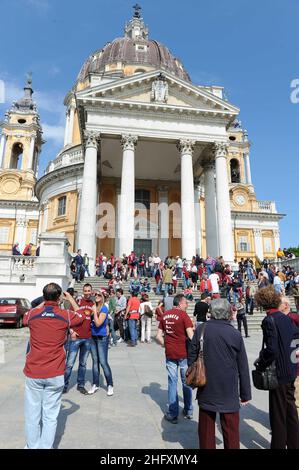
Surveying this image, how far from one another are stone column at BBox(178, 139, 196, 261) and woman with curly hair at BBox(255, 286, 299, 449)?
17.9 metres

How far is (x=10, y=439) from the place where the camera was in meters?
3.77

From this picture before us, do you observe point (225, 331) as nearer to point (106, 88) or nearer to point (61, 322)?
point (61, 322)

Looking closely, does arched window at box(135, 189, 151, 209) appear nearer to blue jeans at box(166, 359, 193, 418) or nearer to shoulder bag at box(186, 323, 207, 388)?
blue jeans at box(166, 359, 193, 418)

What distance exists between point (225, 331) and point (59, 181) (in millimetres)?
32937

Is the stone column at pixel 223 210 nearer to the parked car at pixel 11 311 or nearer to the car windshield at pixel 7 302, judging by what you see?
the parked car at pixel 11 311

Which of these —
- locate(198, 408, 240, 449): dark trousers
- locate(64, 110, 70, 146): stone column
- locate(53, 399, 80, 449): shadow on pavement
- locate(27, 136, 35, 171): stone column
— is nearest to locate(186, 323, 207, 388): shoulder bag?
locate(198, 408, 240, 449): dark trousers

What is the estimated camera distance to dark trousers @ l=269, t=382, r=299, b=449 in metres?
3.33

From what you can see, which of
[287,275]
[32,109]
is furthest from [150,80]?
[32,109]

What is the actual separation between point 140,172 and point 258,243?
2120cm

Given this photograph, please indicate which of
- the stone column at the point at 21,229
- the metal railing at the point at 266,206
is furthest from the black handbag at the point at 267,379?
the metal railing at the point at 266,206

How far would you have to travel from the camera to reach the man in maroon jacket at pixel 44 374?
3266mm

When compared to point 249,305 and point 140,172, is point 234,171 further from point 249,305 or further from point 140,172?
point 249,305

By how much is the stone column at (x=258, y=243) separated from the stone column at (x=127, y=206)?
85.7 ft
